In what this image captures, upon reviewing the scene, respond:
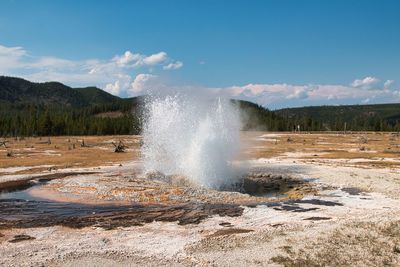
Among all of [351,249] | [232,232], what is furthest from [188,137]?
[351,249]

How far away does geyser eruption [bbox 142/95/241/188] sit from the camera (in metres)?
41.8

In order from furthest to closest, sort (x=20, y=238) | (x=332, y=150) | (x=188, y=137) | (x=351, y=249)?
(x=332, y=150), (x=188, y=137), (x=20, y=238), (x=351, y=249)

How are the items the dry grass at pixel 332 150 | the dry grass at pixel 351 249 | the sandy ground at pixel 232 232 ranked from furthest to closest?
the dry grass at pixel 332 150 → the sandy ground at pixel 232 232 → the dry grass at pixel 351 249

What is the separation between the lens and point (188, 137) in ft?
143

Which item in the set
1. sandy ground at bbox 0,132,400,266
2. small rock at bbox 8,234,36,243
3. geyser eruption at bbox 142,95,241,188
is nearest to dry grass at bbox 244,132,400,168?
geyser eruption at bbox 142,95,241,188

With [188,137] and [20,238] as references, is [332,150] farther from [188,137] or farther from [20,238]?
[20,238]

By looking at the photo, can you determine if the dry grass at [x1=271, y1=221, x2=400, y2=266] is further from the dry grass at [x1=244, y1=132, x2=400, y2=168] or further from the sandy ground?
the dry grass at [x1=244, y1=132, x2=400, y2=168]

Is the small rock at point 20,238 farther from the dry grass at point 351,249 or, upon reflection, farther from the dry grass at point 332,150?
the dry grass at point 332,150

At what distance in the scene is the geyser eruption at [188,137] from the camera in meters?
41.8

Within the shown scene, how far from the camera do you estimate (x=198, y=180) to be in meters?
39.6

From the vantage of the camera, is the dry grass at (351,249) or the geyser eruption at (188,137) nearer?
the dry grass at (351,249)

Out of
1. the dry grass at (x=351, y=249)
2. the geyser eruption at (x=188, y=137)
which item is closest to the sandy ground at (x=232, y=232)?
the dry grass at (x=351, y=249)

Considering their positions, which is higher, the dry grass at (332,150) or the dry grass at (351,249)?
the dry grass at (332,150)

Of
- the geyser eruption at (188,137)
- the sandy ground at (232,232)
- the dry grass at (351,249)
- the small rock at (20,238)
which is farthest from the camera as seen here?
the geyser eruption at (188,137)
